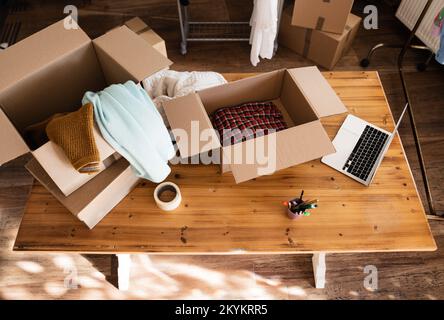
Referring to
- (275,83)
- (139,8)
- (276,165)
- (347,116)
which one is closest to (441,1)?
(347,116)

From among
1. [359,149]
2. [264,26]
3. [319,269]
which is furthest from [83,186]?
[264,26]

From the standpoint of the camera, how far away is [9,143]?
116 cm

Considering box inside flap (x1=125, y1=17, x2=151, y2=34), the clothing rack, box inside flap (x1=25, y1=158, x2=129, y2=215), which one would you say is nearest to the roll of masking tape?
box inside flap (x1=25, y1=158, x2=129, y2=215)

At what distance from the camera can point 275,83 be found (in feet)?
5.38

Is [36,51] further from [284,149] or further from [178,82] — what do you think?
[284,149]

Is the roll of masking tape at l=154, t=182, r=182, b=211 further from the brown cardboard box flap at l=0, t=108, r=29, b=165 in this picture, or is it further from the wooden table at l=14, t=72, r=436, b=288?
the brown cardboard box flap at l=0, t=108, r=29, b=165

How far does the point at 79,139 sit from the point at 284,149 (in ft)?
2.33

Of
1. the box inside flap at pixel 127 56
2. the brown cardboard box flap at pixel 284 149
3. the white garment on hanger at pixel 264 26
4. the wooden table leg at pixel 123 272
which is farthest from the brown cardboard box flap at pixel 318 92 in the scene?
the wooden table leg at pixel 123 272

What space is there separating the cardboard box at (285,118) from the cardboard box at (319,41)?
3.71 ft

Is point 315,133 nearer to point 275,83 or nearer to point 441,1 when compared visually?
point 275,83

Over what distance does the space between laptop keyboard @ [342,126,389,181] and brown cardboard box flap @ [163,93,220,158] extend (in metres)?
0.61

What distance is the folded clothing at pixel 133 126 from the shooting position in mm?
1188

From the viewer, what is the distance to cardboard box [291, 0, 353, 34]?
239 cm

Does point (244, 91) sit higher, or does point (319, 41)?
point (244, 91)
